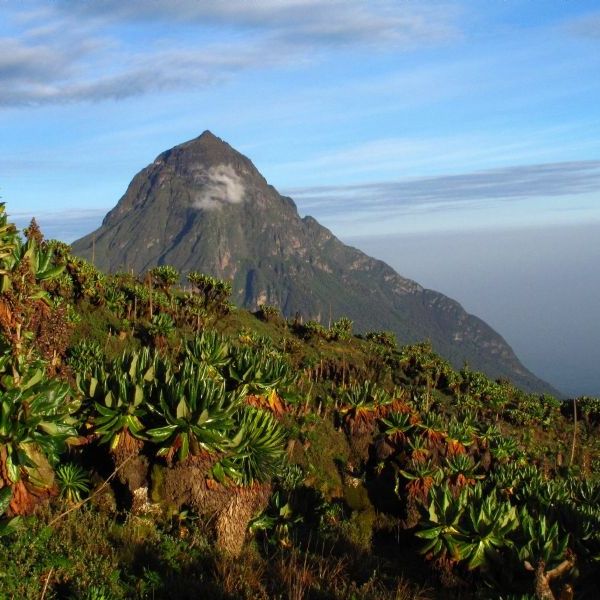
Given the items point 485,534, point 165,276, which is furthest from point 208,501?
point 165,276

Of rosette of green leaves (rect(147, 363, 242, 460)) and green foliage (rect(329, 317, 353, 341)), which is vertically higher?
rosette of green leaves (rect(147, 363, 242, 460))

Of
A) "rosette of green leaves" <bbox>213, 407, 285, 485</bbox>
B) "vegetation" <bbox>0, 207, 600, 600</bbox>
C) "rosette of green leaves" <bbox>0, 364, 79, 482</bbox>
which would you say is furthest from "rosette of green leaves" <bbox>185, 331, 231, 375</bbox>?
"rosette of green leaves" <bbox>0, 364, 79, 482</bbox>

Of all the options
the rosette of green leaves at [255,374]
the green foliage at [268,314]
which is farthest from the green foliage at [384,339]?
the rosette of green leaves at [255,374]

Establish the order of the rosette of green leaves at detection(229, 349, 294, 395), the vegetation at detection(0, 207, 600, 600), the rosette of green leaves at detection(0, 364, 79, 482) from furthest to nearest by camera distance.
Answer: the rosette of green leaves at detection(229, 349, 294, 395), the vegetation at detection(0, 207, 600, 600), the rosette of green leaves at detection(0, 364, 79, 482)

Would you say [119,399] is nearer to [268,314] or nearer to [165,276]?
[165,276]

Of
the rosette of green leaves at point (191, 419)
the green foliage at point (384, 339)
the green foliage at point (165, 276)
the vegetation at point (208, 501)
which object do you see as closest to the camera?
the vegetation at point (208, 501)

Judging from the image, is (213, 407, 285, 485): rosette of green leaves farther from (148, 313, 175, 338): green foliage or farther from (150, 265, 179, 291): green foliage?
(150, 265, 179, 291): green foliage

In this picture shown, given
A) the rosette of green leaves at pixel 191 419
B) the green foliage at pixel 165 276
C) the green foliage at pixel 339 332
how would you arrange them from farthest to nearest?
the green foliage at pixel 339 332 < the green foliage at pixel 165 276 < the rosette of green leaves at pixel 191 419

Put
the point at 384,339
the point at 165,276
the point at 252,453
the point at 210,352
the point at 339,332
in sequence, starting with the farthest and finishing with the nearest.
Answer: the point at 384,339, the point at 339,332, the point at 165,276, the point at 210,352, the point at 252,453

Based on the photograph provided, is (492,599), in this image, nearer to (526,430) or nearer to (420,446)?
(420,446)

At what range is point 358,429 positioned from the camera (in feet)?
74.1

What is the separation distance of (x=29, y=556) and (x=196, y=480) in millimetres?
2881

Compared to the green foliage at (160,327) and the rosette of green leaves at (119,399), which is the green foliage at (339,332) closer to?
the green foliage at (160,327)

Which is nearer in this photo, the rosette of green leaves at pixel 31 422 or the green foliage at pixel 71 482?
the rosette of green leaves at pixel 31 422
